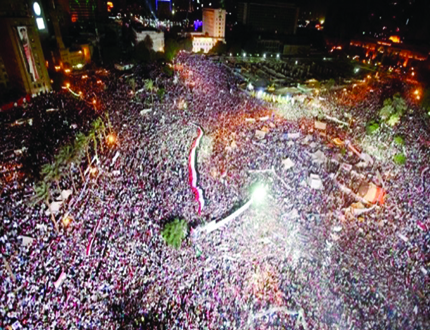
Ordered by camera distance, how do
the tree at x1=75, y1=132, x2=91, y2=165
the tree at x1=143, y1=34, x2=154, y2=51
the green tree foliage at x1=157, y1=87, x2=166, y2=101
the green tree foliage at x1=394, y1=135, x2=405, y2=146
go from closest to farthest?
1. the tree at x1=75, y1=132, x2=91, y2=165
2. the green tree foliage at x1=394, y1=135, x2=405, y2=146
3. the green tree foliage at x1=157, y1=87, x2=166, y2=101
4. the tree at x1=143, y1=34, x2=154, y2=51

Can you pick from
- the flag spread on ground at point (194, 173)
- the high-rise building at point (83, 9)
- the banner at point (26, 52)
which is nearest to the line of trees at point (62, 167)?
the flag spread on ground at point (194, 173)

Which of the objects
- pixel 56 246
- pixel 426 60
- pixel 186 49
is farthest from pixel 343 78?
pixel 56 246

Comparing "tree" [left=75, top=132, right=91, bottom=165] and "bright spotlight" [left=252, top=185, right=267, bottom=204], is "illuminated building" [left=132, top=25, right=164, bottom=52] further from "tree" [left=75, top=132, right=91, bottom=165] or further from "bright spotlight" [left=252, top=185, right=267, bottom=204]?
"bright spotlight" [left=252, top=185, right=267, bottom=204]

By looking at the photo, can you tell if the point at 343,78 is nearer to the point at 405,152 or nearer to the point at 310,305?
the point at 405,152

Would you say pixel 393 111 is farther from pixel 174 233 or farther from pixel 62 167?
pixel 62 167

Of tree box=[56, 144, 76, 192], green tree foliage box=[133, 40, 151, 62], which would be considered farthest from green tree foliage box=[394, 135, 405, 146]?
green tree foliage box=[133, 40, 151, 62]

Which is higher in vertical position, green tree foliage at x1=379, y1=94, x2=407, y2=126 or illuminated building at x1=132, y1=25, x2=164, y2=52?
illuminated building at x1=132, y1=25, x2=164, y2=52
